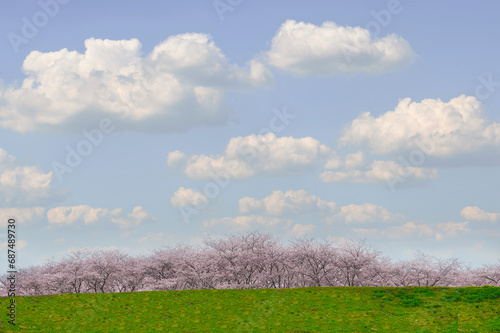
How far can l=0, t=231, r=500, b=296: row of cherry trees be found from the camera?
52.2 meters

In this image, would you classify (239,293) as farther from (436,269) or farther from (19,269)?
(19,269)

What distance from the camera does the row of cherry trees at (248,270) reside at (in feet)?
171

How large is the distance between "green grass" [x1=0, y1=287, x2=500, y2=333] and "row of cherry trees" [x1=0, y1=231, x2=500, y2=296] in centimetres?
1365

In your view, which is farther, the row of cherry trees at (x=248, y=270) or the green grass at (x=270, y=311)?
the row of cherry trees at (x=248, y=270)

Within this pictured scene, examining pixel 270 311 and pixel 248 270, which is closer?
pixel 270 311

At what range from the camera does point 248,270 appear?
2103 inches

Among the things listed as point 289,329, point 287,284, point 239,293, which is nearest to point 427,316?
point 289,329

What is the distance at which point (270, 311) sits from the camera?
3391 cm

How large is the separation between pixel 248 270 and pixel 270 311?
19.6 metres

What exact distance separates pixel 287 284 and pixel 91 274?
76.5ft

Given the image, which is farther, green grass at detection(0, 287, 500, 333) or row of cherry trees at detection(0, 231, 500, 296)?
row of cherry trees at detection(0, 231, 500, 296)

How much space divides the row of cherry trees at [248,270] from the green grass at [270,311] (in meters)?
13.6

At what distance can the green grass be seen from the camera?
3036 cm

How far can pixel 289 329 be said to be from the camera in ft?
98.0
